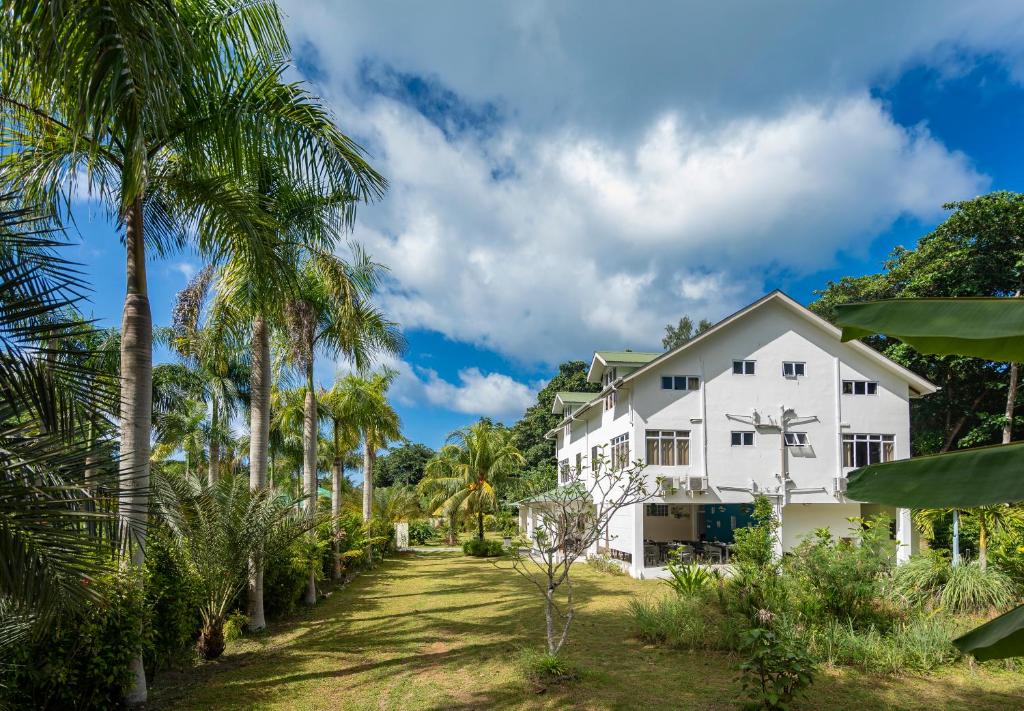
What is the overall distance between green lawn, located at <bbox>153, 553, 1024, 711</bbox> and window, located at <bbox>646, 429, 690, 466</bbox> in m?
8.18

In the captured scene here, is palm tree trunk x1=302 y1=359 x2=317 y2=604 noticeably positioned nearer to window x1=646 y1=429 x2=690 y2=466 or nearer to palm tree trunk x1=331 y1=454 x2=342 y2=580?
palm tree trunk x1=331 y1=454 x2=342 y2=580

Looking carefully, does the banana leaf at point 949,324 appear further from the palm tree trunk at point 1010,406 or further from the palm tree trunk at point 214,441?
the palm tree trunk at point 1010,406

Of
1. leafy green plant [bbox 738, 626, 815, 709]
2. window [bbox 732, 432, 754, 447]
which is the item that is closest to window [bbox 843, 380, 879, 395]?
window [bbox 732, 432, 754, 447]

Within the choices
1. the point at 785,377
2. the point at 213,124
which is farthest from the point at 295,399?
the point at 785,377

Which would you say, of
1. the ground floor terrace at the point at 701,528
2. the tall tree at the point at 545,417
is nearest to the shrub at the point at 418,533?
the tall tree at the point at 545,417

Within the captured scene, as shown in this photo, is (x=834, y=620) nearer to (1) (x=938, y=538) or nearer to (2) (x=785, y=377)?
(2) (x=785, y=377)

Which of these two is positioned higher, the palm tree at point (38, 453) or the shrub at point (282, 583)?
the palm tree at point (38, 453)

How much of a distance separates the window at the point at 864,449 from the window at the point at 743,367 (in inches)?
177

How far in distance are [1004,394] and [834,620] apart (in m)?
27.2

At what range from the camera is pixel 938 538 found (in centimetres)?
2317

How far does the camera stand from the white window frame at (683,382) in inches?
910

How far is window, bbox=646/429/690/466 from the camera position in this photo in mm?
22719

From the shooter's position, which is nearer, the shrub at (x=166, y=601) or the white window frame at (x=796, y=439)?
the shrub at (x=166, y=601)

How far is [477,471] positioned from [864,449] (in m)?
18.7
